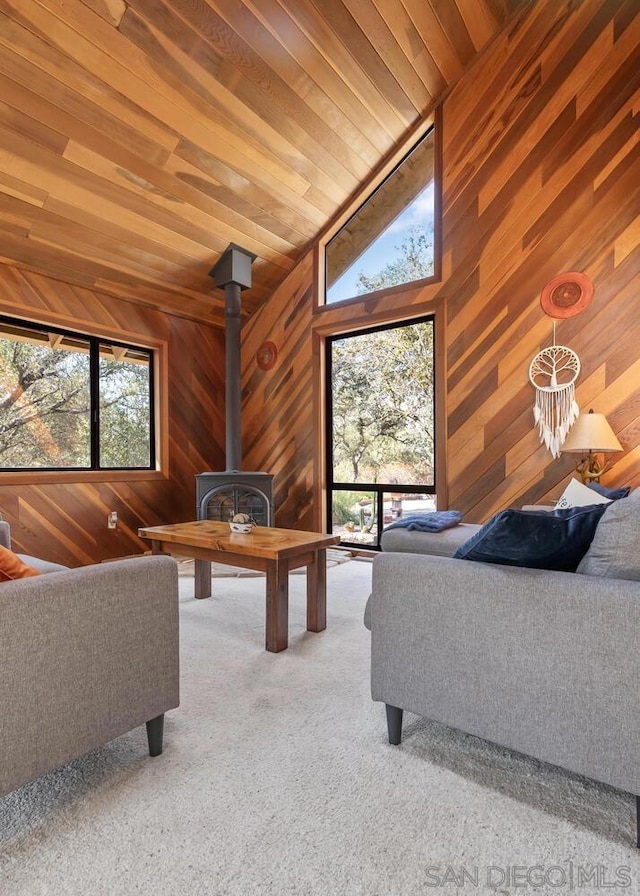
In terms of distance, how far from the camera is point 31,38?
8.46ft

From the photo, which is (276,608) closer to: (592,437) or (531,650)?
(531,650)

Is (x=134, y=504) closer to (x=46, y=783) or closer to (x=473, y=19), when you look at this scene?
(x=46, y=783)

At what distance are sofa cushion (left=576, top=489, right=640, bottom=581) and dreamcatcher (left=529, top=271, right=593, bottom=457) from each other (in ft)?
7.70

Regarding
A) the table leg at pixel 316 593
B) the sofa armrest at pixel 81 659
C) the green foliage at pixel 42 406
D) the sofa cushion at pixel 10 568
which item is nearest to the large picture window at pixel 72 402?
the green foliage at pixel 42 406

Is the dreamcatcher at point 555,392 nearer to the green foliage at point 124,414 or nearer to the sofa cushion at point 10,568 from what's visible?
the sofa cushion at point 10,568

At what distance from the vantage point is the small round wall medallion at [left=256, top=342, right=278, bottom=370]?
5215 millimetres

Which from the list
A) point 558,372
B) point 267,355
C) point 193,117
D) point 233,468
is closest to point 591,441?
point 558,372

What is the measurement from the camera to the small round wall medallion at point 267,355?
5.21 meters

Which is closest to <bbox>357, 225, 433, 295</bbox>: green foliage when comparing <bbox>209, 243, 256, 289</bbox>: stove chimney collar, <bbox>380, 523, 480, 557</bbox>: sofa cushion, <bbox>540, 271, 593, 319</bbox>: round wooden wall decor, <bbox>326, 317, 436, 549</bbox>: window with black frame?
<bbox>326, 317, 436, 549</bbox>: window with black frame

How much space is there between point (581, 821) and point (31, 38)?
402cm

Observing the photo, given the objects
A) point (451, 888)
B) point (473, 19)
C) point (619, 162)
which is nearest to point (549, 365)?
point (619, 162)

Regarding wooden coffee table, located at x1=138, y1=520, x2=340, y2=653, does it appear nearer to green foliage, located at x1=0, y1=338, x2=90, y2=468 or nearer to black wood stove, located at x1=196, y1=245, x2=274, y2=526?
black wood stove, located at x1=196, y1=245, x2=274, y2=526

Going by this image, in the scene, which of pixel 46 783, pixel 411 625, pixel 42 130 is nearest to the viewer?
pixel 46 783

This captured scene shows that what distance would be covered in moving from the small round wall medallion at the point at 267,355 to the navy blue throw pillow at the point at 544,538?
409 centimetres
